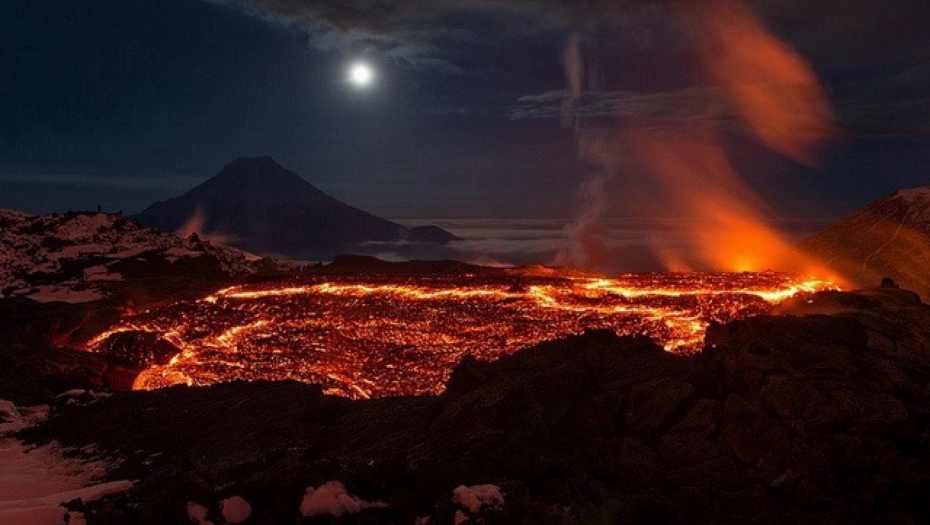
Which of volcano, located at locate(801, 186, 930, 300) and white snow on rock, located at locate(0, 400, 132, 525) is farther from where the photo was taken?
volcano, located at locate(801, 186, 930, 300)

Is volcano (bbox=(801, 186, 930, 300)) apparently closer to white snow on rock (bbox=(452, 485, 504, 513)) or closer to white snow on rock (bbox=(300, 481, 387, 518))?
white snow on rock (bbox=(452, 485, 504, 513))

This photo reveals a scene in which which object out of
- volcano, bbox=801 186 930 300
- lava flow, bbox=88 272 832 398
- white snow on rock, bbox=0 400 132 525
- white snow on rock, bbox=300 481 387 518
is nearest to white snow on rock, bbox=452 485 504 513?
white snow on rock, bbox=300 481 387 518

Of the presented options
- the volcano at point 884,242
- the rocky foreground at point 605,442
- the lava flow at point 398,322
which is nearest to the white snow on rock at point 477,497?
the rocky foreground at point 605,442

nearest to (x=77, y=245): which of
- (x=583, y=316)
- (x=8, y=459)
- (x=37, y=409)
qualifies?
(x=37, y=409)

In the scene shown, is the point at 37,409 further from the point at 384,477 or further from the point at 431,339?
the point at 384,477

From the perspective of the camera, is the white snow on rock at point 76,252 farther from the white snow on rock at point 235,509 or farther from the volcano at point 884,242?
the volcano at point 884,242

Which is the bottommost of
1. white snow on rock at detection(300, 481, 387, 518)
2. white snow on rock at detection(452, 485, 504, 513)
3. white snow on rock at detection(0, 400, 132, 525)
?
white snow on rock at detection(0, 400, 132, 525)

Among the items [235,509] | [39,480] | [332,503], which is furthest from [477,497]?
[39,480]
